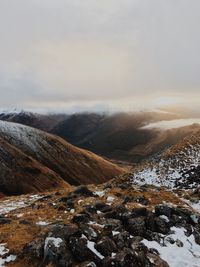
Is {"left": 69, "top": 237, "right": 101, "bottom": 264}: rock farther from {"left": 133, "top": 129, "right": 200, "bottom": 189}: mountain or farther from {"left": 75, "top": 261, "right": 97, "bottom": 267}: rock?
{"left": 133, "top": 129, "right": 200, "bottom": 189}: mountain

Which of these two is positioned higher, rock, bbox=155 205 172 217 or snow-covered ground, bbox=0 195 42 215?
rock, bbox=155 205 172 217

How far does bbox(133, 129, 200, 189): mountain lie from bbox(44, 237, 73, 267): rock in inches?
1459

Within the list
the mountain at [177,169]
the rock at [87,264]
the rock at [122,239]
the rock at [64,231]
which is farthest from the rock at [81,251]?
the mountain at [177,169]

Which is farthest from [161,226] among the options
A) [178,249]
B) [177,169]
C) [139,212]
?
[177,169]

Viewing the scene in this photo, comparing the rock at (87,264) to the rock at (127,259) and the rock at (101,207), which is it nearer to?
the rock at (127,259)

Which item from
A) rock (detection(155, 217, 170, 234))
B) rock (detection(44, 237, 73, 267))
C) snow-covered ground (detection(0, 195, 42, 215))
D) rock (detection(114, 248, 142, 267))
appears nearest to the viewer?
rock (detection(44, 237, 73, 267))

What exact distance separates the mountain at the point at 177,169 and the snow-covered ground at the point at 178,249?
27.7 metres

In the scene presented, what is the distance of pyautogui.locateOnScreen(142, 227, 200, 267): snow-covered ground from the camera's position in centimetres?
2918

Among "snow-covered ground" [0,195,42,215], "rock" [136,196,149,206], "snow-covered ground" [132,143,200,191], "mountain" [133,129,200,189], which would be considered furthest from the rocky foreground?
"snow-covered ground" [132,143,200,191]

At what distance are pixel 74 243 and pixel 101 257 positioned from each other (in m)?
2.06

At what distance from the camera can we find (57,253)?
26.3 m

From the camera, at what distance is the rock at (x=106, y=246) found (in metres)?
27.6

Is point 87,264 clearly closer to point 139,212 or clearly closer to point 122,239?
point 122,239

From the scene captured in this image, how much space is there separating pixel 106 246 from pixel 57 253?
3.67 metres
